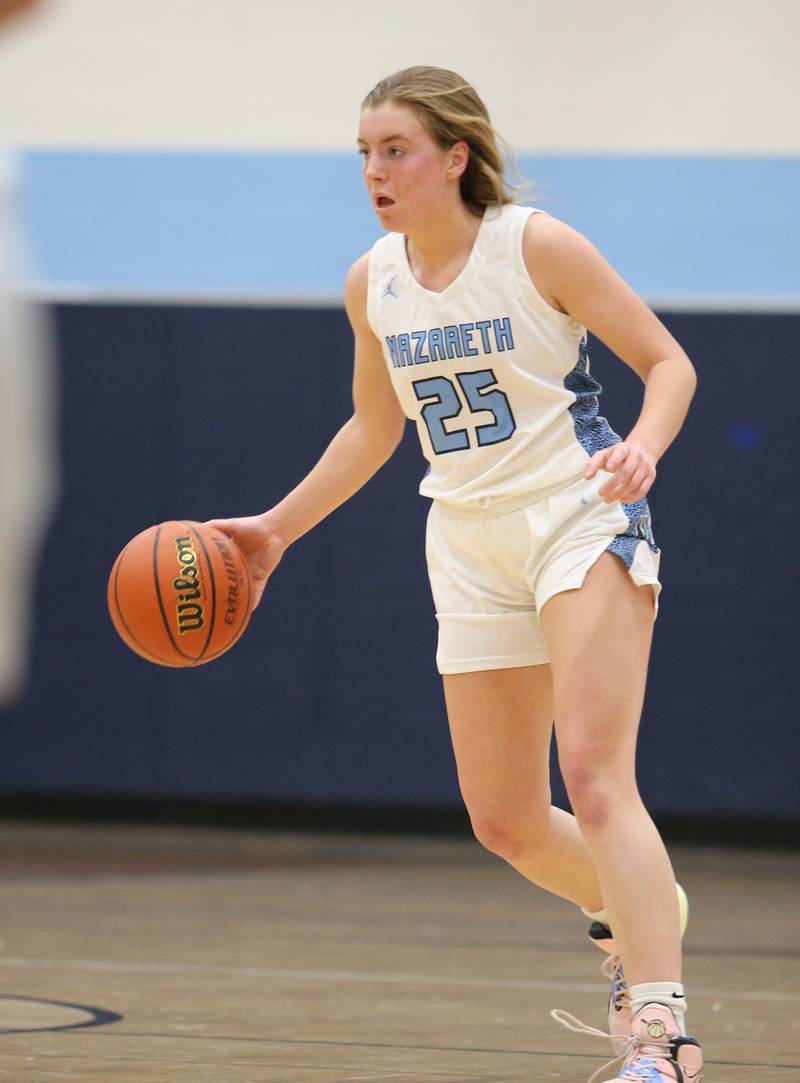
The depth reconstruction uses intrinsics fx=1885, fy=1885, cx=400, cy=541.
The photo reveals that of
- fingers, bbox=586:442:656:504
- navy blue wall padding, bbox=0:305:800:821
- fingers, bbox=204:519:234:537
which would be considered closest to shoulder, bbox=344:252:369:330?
fingers, bbox=204:519:234:537

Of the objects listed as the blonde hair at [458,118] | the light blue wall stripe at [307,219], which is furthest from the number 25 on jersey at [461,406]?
the light blue wall stripe at [307,219]

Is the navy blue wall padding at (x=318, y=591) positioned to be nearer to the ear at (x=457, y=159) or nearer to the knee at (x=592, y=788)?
the ear at (x=457, y=159)

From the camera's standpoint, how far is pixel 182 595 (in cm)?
426

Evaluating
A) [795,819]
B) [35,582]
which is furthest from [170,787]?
[795,819]

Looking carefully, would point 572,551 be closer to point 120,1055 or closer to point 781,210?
point 120,1055

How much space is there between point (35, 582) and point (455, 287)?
561 cm

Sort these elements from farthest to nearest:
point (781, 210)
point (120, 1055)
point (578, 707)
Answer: point (781, 210) → point (120, 1055) → point (578, 707)

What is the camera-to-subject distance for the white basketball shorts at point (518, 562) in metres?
3.97

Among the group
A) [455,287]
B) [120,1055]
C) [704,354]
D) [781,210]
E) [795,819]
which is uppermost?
[781,210]

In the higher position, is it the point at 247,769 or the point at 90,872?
the point at 247,769

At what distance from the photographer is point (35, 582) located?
9.30m

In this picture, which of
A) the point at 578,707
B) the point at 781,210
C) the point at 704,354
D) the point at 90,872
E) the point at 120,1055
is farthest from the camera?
the point at 781,210

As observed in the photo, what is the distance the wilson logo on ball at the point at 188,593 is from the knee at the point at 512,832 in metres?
0.76

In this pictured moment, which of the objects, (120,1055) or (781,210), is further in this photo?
(781,210)
